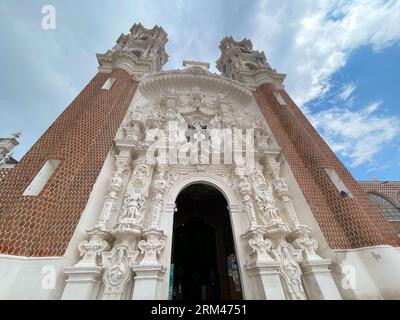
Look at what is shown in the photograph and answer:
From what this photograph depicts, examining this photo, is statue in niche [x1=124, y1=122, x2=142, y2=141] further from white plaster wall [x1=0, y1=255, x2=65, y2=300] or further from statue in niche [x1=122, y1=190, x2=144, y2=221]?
white plaster wall [x1=0, y1=255, x2=65, y2=300]

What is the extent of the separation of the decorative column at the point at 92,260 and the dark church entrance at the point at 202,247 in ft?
11.4

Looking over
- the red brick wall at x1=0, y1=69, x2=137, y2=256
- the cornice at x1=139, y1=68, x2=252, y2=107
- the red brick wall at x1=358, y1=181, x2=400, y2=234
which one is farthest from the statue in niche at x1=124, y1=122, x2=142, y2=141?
the red brick wall at x1=358, y1=181, x2=400, y2=234

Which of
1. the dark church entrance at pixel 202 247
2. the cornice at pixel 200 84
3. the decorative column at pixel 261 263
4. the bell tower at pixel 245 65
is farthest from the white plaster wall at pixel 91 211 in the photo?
the bell tower at pixel 245 65

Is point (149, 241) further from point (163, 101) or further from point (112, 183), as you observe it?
point (163, 101)

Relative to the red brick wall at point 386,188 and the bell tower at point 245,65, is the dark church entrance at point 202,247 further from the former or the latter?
the red brick wall at point 386,188

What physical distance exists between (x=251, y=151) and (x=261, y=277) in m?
4.20

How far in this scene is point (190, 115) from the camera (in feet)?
28.5

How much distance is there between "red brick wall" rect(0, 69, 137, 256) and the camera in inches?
143

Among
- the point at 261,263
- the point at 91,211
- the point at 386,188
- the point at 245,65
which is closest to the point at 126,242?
the point at 91,211

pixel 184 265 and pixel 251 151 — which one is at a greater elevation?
pixel 251 151

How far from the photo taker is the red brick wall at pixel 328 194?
4641mm

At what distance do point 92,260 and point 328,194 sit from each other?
7.06m
